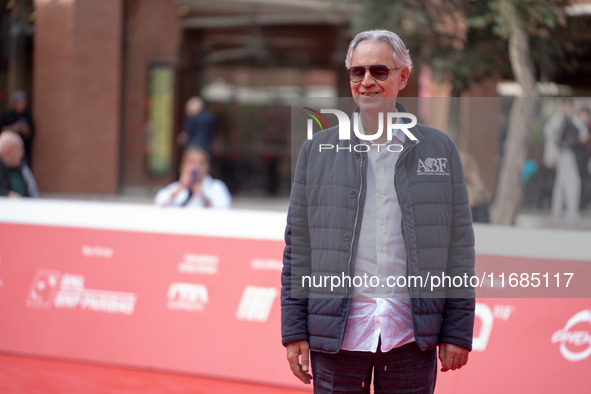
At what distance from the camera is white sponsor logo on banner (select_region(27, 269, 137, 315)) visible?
238 inches

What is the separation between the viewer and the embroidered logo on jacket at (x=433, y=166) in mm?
2738

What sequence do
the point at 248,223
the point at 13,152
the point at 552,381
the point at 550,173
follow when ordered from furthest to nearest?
the point at 550,173, the point at 13,152, the point at 248,223, the point at 552,381

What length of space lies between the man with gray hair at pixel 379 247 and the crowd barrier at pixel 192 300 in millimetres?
2459

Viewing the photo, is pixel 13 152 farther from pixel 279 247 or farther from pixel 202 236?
pixel 279 247

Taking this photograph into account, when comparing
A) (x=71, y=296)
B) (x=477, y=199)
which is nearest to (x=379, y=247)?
(x=71, y=296)

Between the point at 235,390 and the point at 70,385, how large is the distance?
116 cm

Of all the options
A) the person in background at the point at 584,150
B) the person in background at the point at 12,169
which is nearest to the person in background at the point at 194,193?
the person in background at the point at 12,169

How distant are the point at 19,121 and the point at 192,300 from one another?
413 inches

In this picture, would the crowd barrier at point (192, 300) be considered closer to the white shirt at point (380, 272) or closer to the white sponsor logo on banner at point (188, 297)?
the white sponsor logo on banner at point (188, 297)

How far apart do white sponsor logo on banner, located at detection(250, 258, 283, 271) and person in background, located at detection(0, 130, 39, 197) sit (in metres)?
3.57

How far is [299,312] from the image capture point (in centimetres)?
284

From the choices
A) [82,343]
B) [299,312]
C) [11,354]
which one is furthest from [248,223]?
[299,312]

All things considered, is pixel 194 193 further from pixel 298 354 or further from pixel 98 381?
pixel 298 354

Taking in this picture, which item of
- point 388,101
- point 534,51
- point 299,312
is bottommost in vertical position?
point 299,312
